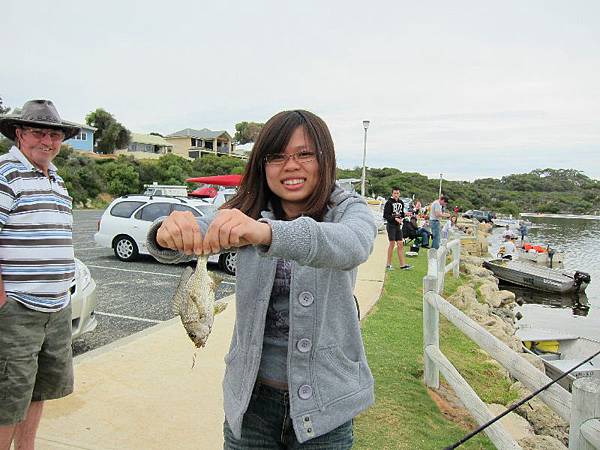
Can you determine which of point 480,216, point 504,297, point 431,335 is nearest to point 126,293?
point 431,335

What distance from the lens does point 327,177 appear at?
188 centimetres

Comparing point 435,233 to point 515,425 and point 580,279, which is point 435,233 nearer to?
point 580,279

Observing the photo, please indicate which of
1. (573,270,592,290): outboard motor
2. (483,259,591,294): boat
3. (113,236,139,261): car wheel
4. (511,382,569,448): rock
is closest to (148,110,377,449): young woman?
(511,382,569,448): rock

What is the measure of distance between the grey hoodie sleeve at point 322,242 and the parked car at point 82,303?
430cm

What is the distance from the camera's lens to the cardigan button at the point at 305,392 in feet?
5.85

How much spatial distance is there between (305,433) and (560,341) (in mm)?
11646

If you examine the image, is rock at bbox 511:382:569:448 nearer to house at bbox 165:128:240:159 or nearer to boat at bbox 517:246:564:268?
boat at bbox 517:246:564:268

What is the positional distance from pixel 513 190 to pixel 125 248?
4998 inches

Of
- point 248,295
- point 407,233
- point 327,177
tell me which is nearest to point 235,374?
point 248,295

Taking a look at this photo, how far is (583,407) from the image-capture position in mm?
2471

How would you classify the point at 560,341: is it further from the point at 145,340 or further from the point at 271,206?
the point at 271,206

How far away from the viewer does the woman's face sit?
1.85 meters

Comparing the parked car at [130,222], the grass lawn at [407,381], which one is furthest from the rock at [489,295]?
the parked car at [130,222]

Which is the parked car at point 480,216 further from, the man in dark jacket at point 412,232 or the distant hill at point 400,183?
the man in dark jacket at point 412,232
